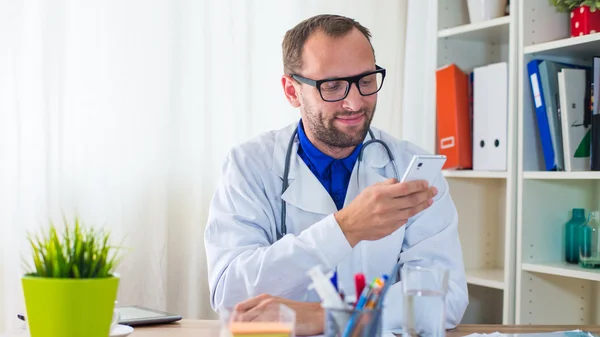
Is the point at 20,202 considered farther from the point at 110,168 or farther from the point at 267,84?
the point at 267,84

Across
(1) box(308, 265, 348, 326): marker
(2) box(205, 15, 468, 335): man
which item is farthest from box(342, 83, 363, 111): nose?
(1) box(308, 265, 348, 326): marker

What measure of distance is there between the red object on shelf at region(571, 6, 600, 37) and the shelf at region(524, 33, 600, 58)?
0.13 ft

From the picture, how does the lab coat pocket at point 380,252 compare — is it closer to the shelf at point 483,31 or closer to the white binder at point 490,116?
the white binder at point 490,116

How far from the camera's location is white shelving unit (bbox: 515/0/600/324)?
2359 mm

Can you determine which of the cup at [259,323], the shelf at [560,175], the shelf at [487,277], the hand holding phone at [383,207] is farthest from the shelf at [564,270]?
the cup at [259,323]

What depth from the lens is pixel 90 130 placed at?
226 cm

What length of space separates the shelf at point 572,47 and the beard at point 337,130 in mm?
748

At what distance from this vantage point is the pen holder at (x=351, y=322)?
0.95 m

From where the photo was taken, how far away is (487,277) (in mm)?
2555

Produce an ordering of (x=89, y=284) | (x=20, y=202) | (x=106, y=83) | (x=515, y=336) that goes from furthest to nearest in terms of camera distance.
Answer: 1. (x=106, y=83)
2. (x=20, y=202)
3. (x=515, y=336)
4. (x=89, y=284)

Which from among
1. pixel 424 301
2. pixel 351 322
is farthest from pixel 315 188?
pixel 351 322

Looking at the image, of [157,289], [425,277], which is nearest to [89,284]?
[425,277]

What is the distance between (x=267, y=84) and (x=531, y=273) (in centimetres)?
106

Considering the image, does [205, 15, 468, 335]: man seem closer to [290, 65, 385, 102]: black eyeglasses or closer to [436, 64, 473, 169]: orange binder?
[290, 65, 385, 102]: black eyeglasses
